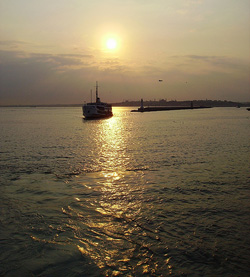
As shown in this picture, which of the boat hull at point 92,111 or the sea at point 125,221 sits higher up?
the boat hull at point 92,111

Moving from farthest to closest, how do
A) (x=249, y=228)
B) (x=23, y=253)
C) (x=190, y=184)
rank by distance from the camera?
(x=190, y=184) → (x=249, y=228) → (x=23, y=253)

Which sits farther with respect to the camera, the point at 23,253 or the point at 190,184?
the point at 190,184

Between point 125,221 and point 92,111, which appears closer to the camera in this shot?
point 125,221

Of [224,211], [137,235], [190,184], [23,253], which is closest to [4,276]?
[23,253]

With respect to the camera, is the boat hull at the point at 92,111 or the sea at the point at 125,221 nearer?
the sea at the point at 125,221

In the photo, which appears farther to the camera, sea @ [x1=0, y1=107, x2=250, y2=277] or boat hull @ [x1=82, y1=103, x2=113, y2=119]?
boat hull @ [x1=82, y1=103, x2=113, y2=119]

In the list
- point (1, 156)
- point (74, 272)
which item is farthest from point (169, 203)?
point (1, 156)

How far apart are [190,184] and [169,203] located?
9.61 ft

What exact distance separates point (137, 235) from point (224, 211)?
3.52 meters

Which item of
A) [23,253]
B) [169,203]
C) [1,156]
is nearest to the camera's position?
[23,253]

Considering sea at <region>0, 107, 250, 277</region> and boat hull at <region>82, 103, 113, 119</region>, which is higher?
boat hull at <region>82, 103, 113, 119</region>

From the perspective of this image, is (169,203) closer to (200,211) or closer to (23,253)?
(200,211)

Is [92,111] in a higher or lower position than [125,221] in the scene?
higher

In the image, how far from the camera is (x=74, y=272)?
19.9 ft
